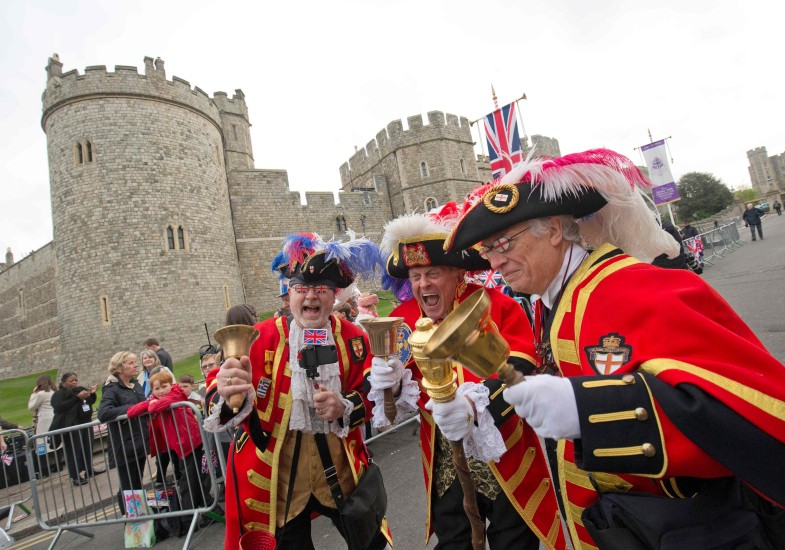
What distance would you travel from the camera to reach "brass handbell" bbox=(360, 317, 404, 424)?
189cm

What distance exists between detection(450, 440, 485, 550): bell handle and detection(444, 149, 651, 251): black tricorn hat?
2.69ft

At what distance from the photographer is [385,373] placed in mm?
1985

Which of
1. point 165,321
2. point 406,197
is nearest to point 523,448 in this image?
point 165,321

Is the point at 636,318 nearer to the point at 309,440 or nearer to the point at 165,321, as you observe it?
the point at 309,440

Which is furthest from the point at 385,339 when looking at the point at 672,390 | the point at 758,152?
the point at 758,152

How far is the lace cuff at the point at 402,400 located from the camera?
208 centimetres

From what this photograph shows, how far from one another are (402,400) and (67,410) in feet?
22.9

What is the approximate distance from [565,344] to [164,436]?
467cm

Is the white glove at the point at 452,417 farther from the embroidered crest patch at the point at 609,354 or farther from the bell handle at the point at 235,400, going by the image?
the bell handle at the point at 235,400

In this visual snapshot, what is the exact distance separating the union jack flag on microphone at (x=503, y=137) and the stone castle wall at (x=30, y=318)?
30.9 m

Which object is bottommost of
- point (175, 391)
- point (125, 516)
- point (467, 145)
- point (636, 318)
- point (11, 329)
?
point (125, 516)

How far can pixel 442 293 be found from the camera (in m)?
2.46

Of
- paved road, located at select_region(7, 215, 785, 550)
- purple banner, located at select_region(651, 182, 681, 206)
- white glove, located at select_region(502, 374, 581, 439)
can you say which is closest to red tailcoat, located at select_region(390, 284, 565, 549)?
white glove, located at select_region(502, 374, 581, 439)

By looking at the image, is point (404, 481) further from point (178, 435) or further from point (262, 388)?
point (262, 388)
